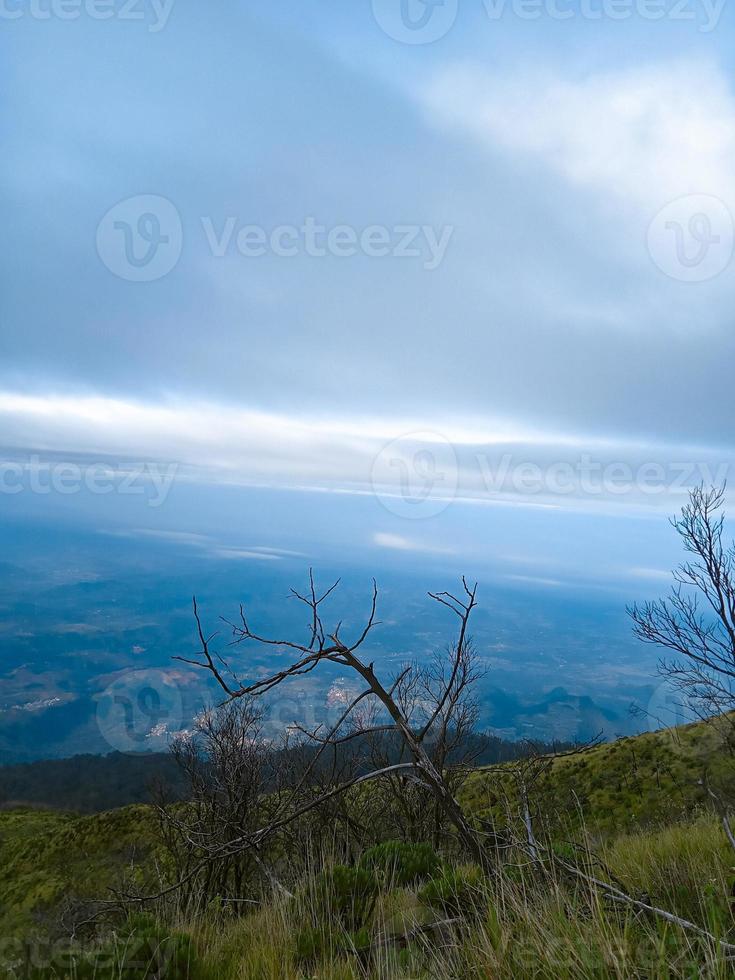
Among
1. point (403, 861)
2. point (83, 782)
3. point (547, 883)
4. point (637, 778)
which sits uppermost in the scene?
point (547, 883)

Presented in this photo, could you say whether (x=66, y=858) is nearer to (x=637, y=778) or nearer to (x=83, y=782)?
(x=637, y=778)

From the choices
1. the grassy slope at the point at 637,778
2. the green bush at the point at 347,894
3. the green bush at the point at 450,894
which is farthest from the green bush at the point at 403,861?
the grassy slope at the point at 637,778

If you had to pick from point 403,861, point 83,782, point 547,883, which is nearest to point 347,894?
point 403,861

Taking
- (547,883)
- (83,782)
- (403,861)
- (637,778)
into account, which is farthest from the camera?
(83,782)

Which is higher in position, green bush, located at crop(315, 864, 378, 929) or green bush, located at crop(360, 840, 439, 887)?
green bush, located at crop(315, 864, 378, 929)

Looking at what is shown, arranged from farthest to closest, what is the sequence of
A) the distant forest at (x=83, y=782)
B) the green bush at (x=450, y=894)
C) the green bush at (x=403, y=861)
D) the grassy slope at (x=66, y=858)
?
the distant forest at (x=83, y=782), the grassy slope at (x=66, y=858), the green bush at (x=403, y=861), the green bush at (x=450, y=894)

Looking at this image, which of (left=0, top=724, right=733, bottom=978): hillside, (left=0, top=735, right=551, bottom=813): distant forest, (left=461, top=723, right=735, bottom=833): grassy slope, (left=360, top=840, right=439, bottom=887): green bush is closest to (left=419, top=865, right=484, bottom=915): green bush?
(left=0, top=724, right=733, bottom=978): hillside

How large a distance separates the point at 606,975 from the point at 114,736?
184 meters

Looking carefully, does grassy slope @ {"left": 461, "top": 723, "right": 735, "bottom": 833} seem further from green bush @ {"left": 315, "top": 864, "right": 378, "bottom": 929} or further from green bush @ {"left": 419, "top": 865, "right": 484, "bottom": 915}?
green bush @ {"left": 419, "top": 865, "right": 484, "bottom": 915}

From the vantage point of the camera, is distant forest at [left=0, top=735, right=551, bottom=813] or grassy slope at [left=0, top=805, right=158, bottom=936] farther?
distant forest at [left=0, top=735, right=551, bottom=813]

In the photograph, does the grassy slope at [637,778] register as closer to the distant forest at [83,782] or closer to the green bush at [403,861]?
the distant forest at [83,782]

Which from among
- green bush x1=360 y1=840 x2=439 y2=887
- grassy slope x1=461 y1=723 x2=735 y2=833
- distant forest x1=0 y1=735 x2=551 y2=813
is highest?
green bush x1=360 y1=840 x2=439 y2=887

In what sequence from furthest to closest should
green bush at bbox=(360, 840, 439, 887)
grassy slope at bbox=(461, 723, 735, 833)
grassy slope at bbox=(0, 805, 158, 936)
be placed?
1. grassy slope at bbox=(0, 805, 158, 936)
2. grassy slope at bbox=(461, 723, 735, 833)
3. green bush at bbox=(360, 840, 439, 887)

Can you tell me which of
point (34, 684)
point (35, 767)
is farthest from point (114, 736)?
point (35, 767)
